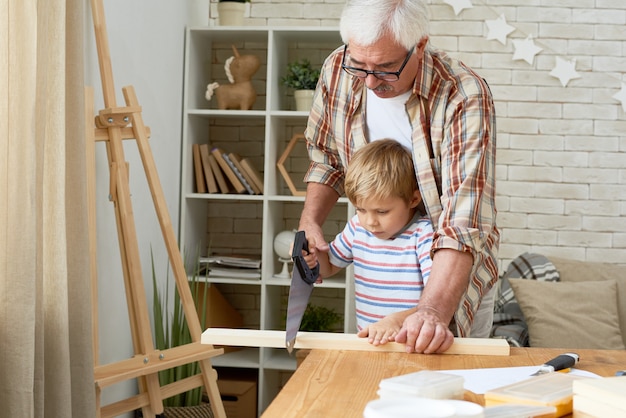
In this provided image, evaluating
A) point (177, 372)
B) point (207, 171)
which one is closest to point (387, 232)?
point (177, 372)

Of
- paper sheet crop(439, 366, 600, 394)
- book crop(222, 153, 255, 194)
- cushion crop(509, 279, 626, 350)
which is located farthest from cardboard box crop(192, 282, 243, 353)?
paper sheet crop(439, 366, 600, 394)

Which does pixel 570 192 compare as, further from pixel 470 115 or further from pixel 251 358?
pixel 470 115

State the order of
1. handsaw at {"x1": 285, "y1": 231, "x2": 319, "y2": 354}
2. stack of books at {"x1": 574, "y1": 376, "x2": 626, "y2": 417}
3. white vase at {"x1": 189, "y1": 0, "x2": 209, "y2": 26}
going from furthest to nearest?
white vase at {"x1": 189, "y1": 0, "x2": 209, "y2": 26}, handsaw at {"x1": 285, "y1": 231, "x2": 319, "y2": 354}, stack of books at {"x1": 574, "y1": 376, "x2": 626, "y2": 417}

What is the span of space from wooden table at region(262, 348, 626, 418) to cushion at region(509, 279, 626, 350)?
234 cm

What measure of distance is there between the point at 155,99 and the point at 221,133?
0.84 metres

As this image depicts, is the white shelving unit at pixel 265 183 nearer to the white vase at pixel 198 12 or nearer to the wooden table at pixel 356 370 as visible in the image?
the white vase at pixel 198 12

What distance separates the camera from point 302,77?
4211mm

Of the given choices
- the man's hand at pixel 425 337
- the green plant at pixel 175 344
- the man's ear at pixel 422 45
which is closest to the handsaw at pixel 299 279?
the man's hand at pixel 425 337

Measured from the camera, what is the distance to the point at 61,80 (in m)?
2.42

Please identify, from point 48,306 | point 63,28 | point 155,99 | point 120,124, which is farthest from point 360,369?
point 155,99

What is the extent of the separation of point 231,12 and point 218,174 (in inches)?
32.6

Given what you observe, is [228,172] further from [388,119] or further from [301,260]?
[301,260]

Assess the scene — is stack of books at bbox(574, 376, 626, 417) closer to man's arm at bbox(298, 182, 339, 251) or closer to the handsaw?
the handsaw

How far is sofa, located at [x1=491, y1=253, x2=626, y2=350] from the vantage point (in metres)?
3.83
